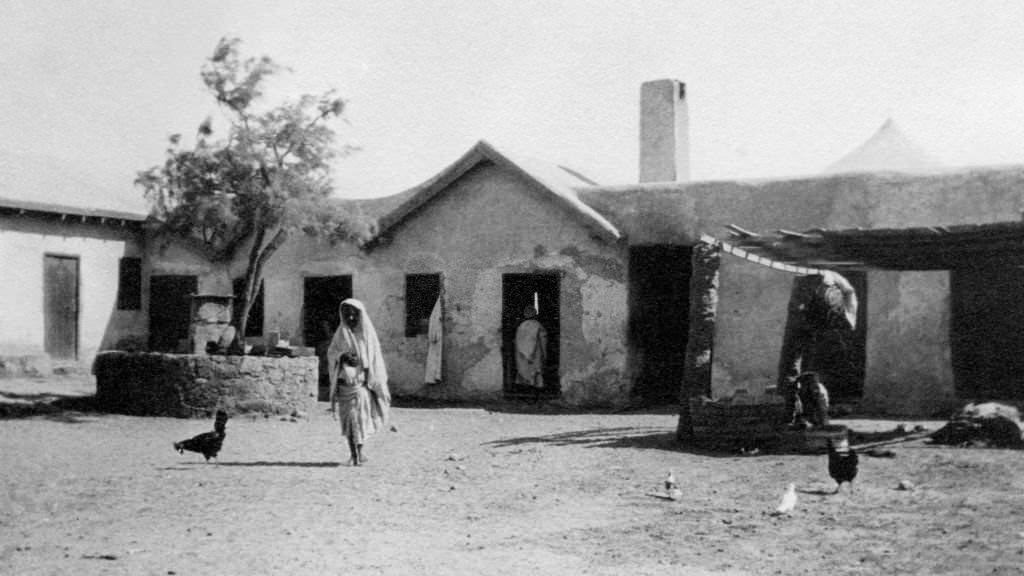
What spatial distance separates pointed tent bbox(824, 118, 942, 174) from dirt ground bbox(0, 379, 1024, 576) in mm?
19855

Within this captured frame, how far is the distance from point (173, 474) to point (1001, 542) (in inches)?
283

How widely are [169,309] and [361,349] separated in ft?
→ 47.4

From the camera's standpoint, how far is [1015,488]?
28.2 feet

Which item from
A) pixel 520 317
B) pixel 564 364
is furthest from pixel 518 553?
pixel 520 317

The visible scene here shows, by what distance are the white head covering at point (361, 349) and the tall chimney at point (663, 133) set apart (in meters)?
10.9

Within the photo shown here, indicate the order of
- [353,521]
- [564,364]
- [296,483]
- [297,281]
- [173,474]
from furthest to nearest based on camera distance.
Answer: [297,281] < [564,364] < [173,474] < [296,483] < [353,521]

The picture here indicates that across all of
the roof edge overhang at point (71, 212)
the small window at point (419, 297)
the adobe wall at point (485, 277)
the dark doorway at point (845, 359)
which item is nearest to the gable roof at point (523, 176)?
the adobe wall at point (485, 277)

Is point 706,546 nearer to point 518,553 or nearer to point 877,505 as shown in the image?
point 518,553

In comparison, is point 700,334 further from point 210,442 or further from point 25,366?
point 25,366

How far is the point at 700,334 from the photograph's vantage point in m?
12.6

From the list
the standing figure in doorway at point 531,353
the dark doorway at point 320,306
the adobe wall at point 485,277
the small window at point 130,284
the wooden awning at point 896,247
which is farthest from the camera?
the small window at point 130,284

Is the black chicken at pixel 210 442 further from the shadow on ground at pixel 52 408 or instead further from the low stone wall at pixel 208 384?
the shadow on ground at pixel 52 408

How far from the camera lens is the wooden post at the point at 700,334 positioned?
12227mm

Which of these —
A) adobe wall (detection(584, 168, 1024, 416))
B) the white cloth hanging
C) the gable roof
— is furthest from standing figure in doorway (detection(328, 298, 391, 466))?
the white cloth hanging
